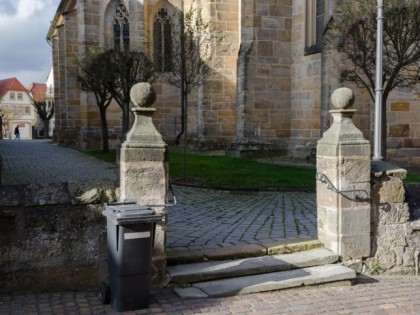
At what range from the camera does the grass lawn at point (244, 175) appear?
11266 mm

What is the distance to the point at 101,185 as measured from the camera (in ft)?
15.9

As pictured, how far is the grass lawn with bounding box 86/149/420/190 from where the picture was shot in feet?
37.0

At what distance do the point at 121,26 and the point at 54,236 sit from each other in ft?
69.3

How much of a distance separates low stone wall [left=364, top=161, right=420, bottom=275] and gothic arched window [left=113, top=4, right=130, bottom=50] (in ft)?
66.5

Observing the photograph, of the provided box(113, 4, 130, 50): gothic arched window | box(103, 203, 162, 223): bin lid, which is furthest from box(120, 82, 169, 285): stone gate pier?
box(113, 4, 130, 50): gothic arched window

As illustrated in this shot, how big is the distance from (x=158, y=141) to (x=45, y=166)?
11802 millimetres

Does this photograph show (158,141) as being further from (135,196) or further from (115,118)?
(115,118)

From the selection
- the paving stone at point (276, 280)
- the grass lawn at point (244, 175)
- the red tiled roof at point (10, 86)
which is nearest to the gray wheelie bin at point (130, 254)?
the paving stone at point (276, 280)

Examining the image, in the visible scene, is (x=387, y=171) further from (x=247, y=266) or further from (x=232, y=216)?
(x=232, y=216)

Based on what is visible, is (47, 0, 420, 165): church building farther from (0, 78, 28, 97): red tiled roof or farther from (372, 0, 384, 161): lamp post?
(0, 78, 28, 97): red tiled roof

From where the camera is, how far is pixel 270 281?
16.6 feet

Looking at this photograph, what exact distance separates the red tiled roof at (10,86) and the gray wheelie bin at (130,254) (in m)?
82.8

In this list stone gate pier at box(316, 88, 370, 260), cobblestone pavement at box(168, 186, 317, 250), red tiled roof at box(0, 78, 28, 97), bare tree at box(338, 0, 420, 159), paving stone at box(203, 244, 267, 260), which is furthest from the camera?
red tiled roof at box(0, 78, 28, 97)

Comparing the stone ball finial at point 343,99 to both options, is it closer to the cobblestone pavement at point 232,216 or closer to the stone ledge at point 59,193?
the cobblestone pavement at point 232,216
